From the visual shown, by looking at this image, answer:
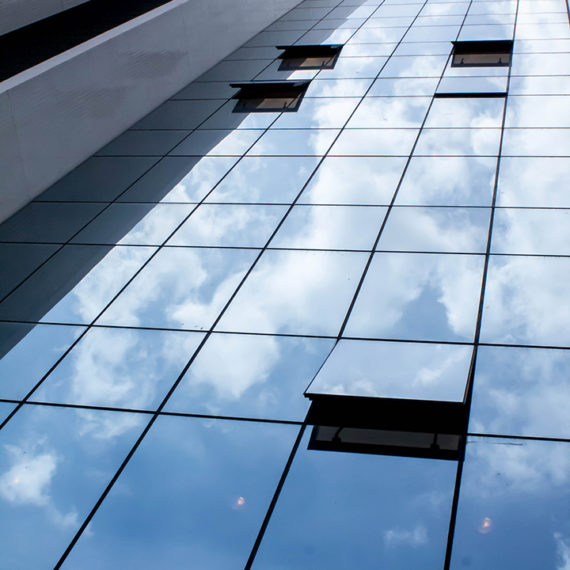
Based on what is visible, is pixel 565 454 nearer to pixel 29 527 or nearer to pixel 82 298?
pixel 29 527

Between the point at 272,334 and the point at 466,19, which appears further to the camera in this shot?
the point at 466,19

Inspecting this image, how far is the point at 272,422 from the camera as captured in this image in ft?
11.0

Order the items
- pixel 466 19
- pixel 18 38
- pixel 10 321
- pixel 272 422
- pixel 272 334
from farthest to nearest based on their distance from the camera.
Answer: pixel 466 19 → pixel 18 38 → pixel 10 321 → pixel 272 334 → pixel 272 422

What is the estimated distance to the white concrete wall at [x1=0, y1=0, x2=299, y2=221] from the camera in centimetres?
579

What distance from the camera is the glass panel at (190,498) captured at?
8.97ft

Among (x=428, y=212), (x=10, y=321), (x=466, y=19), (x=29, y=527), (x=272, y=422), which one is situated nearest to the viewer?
(x=29, y=527)

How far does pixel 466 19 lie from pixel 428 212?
5927 millimetres

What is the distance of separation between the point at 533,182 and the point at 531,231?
0.76 metres

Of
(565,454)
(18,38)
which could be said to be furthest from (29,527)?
(18,38)

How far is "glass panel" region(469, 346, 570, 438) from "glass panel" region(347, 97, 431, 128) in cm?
347

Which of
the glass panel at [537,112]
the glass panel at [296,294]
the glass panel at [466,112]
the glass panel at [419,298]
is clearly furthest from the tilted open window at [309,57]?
the glass panel at [419,298]

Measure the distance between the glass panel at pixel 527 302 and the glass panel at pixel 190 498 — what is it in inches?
48.5

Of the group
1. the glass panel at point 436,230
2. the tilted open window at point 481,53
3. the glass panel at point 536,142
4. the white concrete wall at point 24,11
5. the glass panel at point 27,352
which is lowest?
the glass panel at point 27,352

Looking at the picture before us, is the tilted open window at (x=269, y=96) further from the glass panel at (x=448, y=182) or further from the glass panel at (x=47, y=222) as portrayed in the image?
the glass panel at (x=47, y=222)
